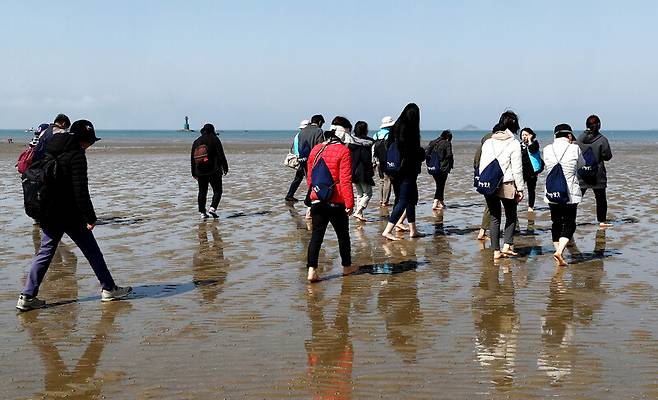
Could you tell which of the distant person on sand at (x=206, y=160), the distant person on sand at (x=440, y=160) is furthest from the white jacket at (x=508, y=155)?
the distant person on sand at (x=206, y=160)

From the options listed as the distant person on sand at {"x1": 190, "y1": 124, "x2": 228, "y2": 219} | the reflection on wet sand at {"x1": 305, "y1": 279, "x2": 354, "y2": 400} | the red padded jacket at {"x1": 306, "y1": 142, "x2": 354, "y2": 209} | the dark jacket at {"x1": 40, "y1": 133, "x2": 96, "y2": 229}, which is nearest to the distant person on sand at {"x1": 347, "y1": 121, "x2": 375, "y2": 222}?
the distant person on sand at {"x1": 190, "y1": 124, "x2": 228, "y2": 219}

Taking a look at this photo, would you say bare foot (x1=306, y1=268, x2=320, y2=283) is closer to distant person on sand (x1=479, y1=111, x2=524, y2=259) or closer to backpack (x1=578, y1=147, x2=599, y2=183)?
distant person on sand (x1=479, y1=111, x2=524, y2=259)

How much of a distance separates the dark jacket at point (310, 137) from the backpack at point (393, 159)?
9.09 feet

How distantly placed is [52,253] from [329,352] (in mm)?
2767

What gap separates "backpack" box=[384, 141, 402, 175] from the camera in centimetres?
1002

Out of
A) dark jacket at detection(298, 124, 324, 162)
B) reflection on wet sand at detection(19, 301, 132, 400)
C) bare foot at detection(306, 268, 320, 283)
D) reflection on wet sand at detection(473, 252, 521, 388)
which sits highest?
dark jacket at detection(298, 124, 324, 162)

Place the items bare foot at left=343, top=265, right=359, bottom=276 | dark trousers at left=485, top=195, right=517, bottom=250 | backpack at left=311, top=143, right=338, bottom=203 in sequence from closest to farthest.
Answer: backpack at left=311, top=143, right=338, bottom=203 → bare foot at left=343, top=265, right=359, bottom=276 → dark trousers at left=485, top=195, right=517, bottom=250

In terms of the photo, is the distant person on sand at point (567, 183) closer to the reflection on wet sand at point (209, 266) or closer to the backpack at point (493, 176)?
the backpack at point (493, 176)

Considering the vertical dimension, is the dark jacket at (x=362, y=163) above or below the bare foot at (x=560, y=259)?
above

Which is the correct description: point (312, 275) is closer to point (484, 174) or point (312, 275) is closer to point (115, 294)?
point (115, 294)

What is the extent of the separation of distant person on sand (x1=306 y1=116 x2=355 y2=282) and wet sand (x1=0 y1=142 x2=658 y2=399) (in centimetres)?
50

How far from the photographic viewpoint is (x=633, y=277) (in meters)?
7.84

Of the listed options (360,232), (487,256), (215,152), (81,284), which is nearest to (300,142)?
(215,152)

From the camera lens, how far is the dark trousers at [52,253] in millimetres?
6461
